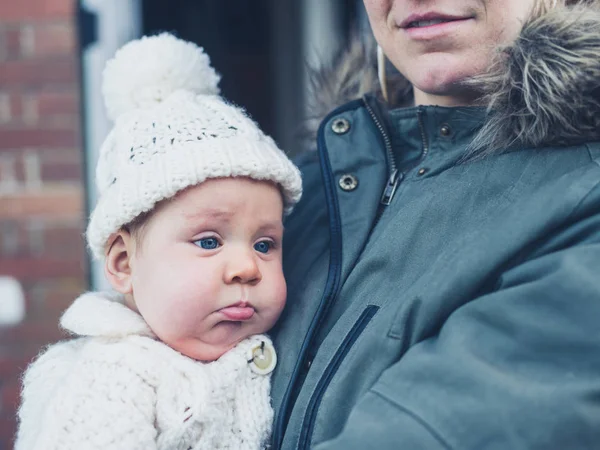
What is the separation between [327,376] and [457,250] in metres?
0.31

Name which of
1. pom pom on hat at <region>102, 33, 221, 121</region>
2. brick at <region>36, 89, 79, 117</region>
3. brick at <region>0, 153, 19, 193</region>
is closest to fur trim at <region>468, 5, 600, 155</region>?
pom pom on hat at <region>102, 33, 221, 121</region>

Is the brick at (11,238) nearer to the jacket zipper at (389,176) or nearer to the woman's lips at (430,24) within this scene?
the jacket zipper at (389,176)

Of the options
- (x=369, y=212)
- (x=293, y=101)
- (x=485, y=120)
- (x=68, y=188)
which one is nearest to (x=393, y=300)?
(x=369, y=212)

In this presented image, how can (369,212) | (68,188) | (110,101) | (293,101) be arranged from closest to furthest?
1. (369,212)
2. (110,101)
3. (68,188)
4. (293,101)

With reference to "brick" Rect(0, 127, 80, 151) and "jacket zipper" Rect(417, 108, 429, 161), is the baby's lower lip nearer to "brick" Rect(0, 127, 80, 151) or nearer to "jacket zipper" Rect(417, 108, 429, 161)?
"jacket zipper" Rect(417, 108, 429, 161)

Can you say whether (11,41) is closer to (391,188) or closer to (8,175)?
(8,175)

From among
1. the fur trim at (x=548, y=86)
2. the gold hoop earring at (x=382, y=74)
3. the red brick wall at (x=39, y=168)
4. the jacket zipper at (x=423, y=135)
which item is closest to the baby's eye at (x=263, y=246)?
the jacket zipper at (x=423, y=135)

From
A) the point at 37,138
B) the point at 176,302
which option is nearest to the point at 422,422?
the point at 176,302

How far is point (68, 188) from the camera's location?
2.84 metres

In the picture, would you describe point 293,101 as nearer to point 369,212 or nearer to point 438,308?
point 369,212

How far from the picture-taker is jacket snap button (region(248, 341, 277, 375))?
4.79ft

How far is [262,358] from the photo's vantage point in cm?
148

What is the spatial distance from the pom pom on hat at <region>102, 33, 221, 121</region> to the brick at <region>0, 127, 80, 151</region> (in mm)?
1144

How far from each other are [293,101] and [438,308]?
3215 millimetres
